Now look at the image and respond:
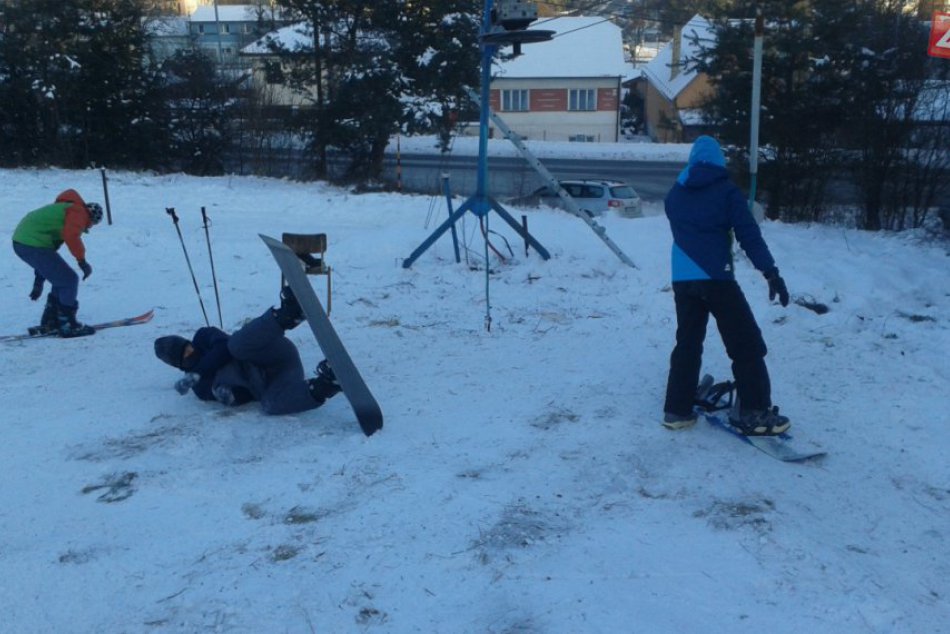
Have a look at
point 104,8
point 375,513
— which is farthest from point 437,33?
point 375,513

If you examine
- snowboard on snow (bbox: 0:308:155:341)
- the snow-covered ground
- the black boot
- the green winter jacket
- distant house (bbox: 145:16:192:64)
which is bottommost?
the snow-covered ground

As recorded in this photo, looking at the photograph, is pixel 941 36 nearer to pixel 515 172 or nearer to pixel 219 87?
pixel 219 87

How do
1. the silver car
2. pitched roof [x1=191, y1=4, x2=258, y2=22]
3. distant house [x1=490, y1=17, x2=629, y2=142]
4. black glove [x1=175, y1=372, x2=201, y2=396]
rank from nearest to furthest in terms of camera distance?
black glove [x1=175, y1=372, x2=201, y2=396]
the silver car
distant house [x1=490, y1=17, x2=629, y2=142]
pitched roof [x1=191, y1=4, x2=258, y2=22]

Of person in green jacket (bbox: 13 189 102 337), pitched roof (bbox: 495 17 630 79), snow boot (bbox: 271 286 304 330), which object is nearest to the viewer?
snow boot (bbox: 271 286 304 330)

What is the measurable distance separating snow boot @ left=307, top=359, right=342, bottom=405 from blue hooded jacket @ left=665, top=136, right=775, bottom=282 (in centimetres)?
235

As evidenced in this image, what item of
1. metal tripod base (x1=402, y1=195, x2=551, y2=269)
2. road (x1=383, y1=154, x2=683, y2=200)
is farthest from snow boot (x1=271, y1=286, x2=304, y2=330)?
road (x1=383, y1=154, x2=683, y2=200)

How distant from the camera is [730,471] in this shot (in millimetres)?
4676

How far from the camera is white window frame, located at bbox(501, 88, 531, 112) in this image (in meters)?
49.2

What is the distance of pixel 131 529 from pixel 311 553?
956 mm

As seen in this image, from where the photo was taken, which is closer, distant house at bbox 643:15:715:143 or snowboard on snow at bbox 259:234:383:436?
snowboard on snow at bbox 259:234:383:436

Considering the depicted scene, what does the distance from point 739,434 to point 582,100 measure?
4599 cm

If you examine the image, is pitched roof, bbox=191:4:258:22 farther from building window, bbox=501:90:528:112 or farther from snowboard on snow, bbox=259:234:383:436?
snowboard on snow, bbox=259:234:383:436

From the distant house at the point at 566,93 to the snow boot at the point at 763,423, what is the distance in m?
44.7

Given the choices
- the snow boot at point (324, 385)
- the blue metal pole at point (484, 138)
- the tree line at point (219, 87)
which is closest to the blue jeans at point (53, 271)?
the snow boot at point (324, 385)
